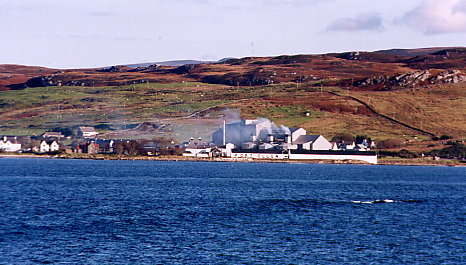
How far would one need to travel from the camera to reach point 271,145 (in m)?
141

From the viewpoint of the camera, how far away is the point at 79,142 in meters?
155

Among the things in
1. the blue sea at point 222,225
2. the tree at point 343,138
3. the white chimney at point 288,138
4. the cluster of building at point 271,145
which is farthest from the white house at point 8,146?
the blue sea at point 222,225

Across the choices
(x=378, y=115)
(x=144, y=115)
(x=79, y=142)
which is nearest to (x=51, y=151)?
(x=79, y=142)

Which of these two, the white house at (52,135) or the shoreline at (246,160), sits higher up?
the white house at (52,135)

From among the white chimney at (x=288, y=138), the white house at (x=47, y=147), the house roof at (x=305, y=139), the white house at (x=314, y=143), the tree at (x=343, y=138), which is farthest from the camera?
the tree at (x=343, y=138)

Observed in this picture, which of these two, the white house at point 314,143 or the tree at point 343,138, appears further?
the tree at point 343,138

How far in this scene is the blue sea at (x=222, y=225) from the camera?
100ft

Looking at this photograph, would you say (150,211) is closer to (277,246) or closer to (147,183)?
(277,246)

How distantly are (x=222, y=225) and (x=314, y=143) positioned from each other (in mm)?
103905

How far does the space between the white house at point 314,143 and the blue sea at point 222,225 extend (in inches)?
2931

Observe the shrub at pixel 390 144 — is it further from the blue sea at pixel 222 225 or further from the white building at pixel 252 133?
the blue sea at pixel 222 225

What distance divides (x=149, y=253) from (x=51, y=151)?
120 meters

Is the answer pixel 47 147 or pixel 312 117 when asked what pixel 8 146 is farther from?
pixel 312 117

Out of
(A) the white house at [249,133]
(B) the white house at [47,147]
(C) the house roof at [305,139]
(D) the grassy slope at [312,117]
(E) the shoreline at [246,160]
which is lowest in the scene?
(E) the shoreline at [246,160]
